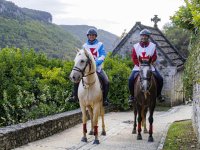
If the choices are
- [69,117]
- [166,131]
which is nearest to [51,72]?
[69,117]

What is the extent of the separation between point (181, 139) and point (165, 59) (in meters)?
14.7

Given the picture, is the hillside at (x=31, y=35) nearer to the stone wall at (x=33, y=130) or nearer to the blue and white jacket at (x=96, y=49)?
the stone wall at (x=33, y=130)

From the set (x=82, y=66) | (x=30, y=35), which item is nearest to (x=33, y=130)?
(x=82, y=66)

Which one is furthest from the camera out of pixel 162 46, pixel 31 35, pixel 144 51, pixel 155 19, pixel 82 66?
pixel 31 35

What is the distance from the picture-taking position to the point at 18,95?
15305 mm

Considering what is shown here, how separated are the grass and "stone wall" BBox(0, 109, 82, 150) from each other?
11.6 ft

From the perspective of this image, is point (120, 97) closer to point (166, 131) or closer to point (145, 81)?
point (166, 131)

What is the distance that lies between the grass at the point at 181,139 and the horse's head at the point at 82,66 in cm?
292

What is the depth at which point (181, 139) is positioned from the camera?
1140 cm

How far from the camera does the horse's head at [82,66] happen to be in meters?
9.63

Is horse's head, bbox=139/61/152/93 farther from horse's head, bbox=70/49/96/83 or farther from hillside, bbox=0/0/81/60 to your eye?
hillside, bbox=0/0/81/60

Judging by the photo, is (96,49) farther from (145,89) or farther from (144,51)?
(145,89)

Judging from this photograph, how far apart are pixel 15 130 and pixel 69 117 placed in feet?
13.5

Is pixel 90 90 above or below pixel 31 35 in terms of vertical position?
below
